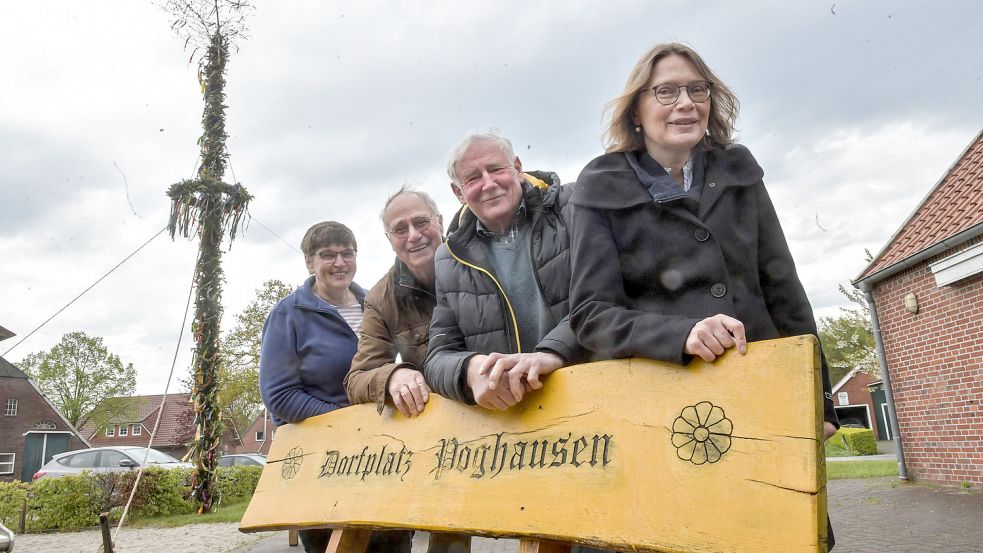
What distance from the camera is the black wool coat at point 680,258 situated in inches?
61.1

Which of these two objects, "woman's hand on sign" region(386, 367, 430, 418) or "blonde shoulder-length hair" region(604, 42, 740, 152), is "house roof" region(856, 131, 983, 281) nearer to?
"blonde shoulder-length hair" region(604, 42, 740, 152)

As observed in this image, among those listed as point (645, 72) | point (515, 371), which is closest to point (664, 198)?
point (645, 72)

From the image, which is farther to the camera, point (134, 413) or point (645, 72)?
point (134, 413)

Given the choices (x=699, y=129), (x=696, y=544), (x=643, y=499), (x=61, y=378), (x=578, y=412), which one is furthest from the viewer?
(x=61, y=378)

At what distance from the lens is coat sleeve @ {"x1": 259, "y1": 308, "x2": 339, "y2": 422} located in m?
2.72

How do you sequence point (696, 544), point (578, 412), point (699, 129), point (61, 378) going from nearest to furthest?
point (696, 544) < point (578, 412) < point (699, 129) < point (61, 378)

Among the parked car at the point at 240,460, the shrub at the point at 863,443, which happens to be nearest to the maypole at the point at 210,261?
the parked car at the point at 240,460

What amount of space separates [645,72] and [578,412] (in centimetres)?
89

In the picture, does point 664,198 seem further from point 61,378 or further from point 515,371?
point 61,378

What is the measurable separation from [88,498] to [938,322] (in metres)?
14.3

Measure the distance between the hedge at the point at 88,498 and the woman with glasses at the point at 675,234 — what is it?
1338 cm

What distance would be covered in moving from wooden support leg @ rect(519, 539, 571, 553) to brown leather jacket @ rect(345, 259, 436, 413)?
1.04 meters

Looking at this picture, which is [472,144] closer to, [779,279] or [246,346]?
[779,279]

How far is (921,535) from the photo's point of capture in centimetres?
586
